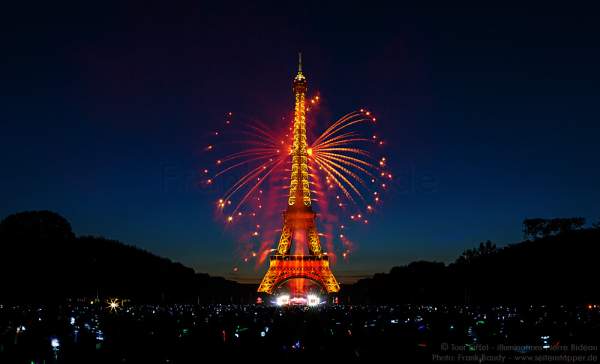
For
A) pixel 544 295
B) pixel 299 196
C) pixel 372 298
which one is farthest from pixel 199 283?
pixel 544 295

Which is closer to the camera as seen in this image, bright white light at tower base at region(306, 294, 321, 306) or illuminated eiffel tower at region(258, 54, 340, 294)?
illuminated eiffel tower at region(258, 54, 340, 294)

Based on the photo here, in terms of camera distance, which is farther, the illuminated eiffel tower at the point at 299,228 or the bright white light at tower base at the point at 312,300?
the bright white light at tower base at the point at 312,300

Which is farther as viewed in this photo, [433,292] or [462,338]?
[433,292]

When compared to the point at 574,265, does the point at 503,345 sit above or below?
below

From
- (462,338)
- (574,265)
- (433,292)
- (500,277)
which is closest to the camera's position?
(462,338)

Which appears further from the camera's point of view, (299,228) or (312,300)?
(312,300)

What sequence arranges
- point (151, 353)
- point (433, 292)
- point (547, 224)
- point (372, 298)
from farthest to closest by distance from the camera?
point (372, 298) < point (547, 224) < point (433, 292) < point (151, 353)

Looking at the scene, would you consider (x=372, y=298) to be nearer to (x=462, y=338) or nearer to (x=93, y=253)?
(x=93, y=253)

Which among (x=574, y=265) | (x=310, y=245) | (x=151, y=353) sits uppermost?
(x=310, y=245)
